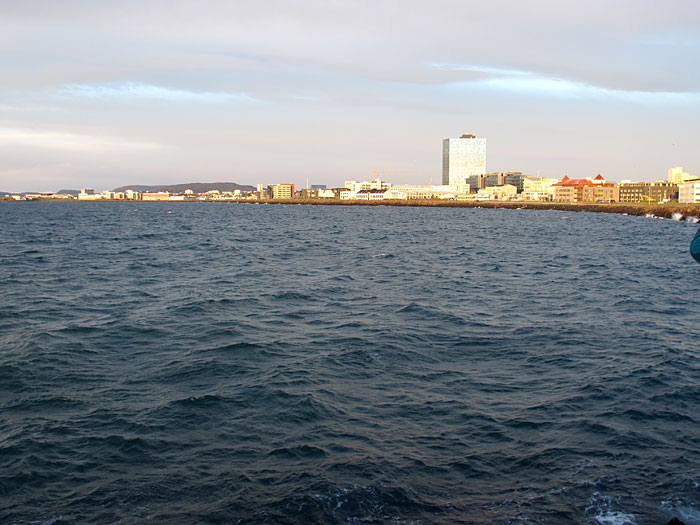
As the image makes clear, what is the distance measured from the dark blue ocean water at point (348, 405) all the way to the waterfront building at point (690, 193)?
119 meters

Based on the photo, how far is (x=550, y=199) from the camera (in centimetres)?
19900

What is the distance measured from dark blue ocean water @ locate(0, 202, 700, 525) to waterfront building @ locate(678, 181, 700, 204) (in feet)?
389

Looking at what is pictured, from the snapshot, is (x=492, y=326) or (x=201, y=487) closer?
(x=201, y=487)

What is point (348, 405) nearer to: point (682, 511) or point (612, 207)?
point (682, 511)

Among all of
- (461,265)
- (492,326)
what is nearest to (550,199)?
(461,265)

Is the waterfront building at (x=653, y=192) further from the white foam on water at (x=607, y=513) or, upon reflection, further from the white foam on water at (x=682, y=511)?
the white foam on water at (x=607, y=513)

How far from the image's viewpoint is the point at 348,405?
34.8 ft

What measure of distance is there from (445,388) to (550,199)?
200 meters

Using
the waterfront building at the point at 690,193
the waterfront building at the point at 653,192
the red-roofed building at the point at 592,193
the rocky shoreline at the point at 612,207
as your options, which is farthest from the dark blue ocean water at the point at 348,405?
the red-roofed building at the point at 592,193

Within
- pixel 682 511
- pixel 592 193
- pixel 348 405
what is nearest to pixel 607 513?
pixel 682 511

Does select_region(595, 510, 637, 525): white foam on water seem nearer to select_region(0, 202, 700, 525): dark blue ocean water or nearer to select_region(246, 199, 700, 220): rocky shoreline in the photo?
select_region(0, 202, 700, 525): dark blue ocean water

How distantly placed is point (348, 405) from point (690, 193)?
140 meters

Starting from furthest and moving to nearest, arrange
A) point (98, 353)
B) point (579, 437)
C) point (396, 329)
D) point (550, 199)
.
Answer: point (550, 199)
point (396, 329)
point (98, 353)
point (579, 437)

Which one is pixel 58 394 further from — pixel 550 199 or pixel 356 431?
pixel 550 199
